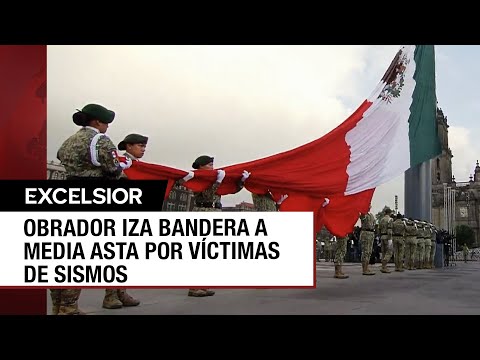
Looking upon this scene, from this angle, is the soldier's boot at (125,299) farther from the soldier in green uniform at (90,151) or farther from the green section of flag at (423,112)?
the green section of flag at (423,112)

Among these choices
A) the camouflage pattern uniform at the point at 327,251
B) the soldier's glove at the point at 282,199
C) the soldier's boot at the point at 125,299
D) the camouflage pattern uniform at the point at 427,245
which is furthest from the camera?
the camouflage pattern uniform at the point at 327,251

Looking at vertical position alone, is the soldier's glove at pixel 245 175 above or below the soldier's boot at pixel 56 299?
above

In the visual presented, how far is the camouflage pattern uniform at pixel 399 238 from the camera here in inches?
464

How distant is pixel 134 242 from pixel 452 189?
14133 mm

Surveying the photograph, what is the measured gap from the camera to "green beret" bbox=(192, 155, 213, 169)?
5734 millimetres

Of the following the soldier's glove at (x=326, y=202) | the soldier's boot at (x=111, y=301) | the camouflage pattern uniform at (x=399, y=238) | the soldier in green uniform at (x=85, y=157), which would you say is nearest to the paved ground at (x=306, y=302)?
the soldier's boot at (x=111, y=301)

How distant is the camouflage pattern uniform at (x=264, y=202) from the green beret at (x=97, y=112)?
1.79 metres

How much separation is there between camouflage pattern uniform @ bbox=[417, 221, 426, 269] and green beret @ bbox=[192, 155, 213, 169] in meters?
7.64

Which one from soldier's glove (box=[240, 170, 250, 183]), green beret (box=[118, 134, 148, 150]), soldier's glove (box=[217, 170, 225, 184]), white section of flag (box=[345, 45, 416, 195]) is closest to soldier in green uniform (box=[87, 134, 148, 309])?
green beret (box=[118, 134, 148, 150])

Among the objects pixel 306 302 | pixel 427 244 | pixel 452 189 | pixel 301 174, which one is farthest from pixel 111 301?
pixel 452 189

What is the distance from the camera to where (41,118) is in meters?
5.20

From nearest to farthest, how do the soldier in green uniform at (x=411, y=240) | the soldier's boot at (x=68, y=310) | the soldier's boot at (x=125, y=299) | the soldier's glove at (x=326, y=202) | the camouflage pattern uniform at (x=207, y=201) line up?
the soldier's boot at (x=68, y=310), the soldier's boot at (x=125, y=299), the camouflage pattern uniform at (x=207, y=201), the soldier's glove at (x=326, y=202), the soldier in green uniform at (x=411, y=240)

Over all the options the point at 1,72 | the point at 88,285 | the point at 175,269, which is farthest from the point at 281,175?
the point at 1,72

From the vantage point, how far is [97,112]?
508 cm
